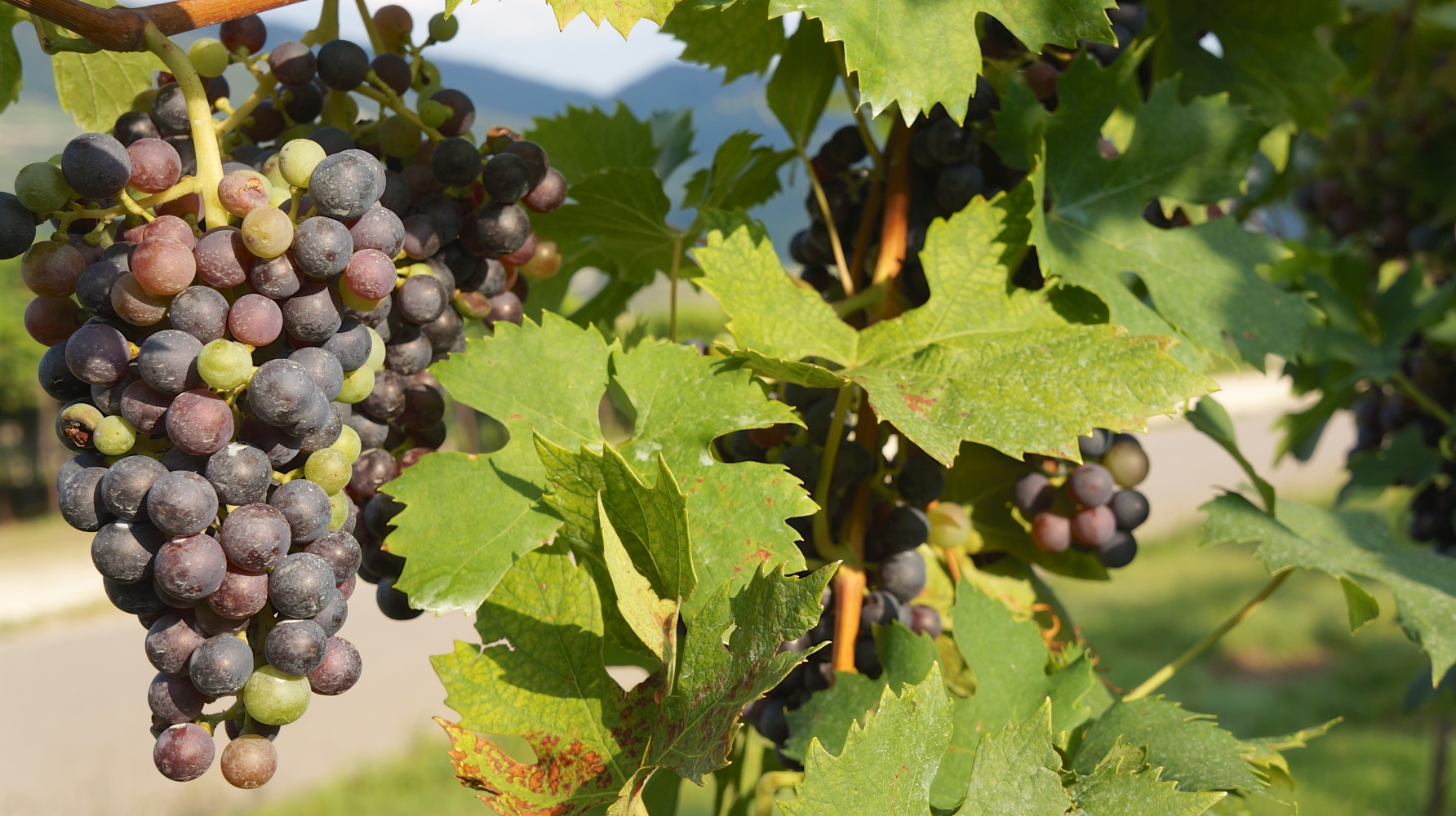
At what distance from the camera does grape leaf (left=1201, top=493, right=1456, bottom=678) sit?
0.84 metres

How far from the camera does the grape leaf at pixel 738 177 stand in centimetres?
89

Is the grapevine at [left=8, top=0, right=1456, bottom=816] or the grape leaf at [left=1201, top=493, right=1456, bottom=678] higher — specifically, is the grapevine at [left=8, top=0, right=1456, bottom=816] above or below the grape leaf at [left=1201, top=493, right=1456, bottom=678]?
above

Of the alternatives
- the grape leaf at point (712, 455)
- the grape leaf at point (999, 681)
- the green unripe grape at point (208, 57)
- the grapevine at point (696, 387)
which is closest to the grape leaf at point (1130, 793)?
the grapevine at point (696, 387)

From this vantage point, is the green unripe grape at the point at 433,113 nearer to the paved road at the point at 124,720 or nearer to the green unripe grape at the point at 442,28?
the green unripe grape at the point at 442,28

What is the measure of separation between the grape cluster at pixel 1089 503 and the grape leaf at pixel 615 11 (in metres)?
0.53

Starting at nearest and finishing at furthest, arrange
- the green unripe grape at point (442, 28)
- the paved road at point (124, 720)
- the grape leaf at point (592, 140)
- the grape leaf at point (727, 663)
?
the grape leaf at point (727, 663), the green unripe grape at point (442, 28), the grape leaf at point (592, 140), the paved road at point (124, 720)

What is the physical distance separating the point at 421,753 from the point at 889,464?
5036mm

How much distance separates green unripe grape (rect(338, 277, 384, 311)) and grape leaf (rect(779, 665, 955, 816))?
0.33 metres

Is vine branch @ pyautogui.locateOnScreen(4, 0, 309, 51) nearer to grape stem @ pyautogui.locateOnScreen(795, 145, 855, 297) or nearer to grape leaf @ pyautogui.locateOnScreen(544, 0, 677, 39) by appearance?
grape leaf @ pyautogui.locateOnScreen(544, 0, 677, 39)

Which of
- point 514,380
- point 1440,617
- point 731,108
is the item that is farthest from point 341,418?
point 731,108

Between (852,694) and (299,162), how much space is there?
19.6 inches

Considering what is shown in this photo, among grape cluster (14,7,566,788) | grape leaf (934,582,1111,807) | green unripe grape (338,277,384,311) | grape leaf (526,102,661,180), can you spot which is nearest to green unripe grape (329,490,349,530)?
grape cluster (14,7,566,788)

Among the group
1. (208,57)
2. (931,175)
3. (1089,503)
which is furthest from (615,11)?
(1089,503)

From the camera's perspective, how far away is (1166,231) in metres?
0.90
